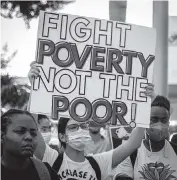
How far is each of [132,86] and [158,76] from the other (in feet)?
3.12

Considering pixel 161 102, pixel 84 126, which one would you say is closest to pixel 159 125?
pixel 161 102

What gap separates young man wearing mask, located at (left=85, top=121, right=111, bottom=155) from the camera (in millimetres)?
3576

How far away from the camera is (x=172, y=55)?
621cm

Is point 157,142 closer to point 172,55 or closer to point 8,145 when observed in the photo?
point 8,145

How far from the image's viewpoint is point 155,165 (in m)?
2.96

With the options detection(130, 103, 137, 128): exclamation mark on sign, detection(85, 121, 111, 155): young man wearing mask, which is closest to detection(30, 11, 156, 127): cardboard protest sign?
detection(130, 103, 137, 128): exclamation mark on sign

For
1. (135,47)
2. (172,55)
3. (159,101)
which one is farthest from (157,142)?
(172,55)

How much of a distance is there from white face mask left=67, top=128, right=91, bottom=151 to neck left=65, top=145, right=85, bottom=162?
0.07 ft

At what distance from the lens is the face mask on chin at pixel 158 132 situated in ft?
9.86

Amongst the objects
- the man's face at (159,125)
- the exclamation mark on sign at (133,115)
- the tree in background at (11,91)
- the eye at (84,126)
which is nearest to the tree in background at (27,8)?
the tree in background at (11,91)

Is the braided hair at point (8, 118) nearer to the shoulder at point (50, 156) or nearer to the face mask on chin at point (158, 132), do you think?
the shoulder at point (50, 156)

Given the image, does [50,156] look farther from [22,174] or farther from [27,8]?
[27,8]

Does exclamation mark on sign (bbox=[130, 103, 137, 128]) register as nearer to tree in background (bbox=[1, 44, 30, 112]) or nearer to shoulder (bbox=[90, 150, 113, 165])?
shoulder (bbox=[90, 150, 113, 165])

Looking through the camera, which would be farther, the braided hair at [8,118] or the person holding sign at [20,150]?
the braided hair at [8,118]
